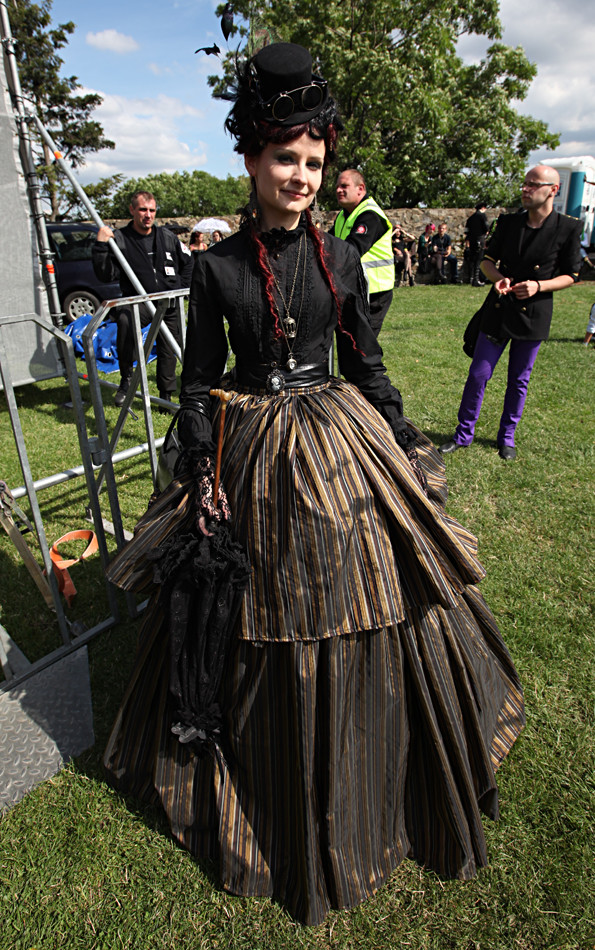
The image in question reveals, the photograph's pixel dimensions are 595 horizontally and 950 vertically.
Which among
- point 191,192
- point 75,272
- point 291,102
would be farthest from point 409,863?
point 191,192

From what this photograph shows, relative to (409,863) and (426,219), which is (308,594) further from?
(426,219)

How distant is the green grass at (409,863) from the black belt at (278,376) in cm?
163

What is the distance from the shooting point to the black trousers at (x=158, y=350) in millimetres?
6090

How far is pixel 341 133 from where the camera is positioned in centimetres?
202

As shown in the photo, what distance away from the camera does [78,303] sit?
9766 millimetres

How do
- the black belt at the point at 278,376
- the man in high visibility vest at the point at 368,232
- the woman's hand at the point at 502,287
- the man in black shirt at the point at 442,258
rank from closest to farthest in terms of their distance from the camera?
the black belt at the point at 278,376 → the woman's hand at the point at 502,287 → the man in high visibility vest at the point at 368,232 → the man in black shirt at the point at 442,258

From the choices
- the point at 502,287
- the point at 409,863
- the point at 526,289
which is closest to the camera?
the point at 409,863

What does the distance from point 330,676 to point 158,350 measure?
17.0 ft

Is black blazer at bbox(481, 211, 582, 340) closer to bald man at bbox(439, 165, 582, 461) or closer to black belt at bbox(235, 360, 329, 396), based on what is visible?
bald man at bbox(439, 165, 582, 461)

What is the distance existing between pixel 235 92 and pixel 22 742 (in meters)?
2.61

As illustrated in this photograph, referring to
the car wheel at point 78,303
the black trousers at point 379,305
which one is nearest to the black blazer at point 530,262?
the black trousers at point 379,305

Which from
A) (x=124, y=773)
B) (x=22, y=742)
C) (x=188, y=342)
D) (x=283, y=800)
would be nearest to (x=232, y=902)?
(x=283, y=800)

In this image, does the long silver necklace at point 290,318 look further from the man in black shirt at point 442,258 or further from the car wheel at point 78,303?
the man in black shirt at point 442,258

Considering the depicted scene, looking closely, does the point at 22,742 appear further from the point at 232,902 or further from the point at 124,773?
the point at 232,902
